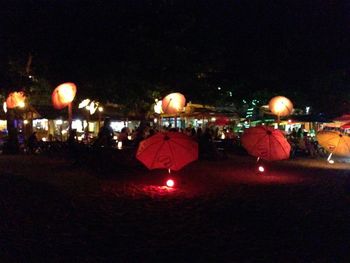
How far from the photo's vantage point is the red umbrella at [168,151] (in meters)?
13.9

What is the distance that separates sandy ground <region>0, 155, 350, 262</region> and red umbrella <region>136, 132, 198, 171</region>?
2.25 ft

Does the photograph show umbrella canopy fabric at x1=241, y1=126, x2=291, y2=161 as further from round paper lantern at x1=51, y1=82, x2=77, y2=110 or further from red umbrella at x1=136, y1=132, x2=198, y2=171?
round paper lantern at x1=51, y1=82, x2=77, y2=110

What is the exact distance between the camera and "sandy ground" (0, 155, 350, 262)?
7199 millimetres

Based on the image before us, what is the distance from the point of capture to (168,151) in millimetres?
13930

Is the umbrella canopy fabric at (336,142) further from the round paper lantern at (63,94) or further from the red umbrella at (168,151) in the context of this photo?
the round paper lantern at (63,94)

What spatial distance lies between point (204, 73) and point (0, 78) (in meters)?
10.4

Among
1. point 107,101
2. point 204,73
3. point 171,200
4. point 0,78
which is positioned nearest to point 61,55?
point 107,101

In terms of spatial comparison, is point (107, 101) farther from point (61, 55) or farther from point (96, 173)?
point (96, 173)

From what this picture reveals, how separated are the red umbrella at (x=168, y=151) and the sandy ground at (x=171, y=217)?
687 mm

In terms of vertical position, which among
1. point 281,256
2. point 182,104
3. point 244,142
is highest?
point 182,104

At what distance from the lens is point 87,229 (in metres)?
8.55

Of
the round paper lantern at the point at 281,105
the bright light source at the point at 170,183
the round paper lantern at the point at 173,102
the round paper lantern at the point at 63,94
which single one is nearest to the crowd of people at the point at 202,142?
Result: the round paper lantern at the point at 173,102

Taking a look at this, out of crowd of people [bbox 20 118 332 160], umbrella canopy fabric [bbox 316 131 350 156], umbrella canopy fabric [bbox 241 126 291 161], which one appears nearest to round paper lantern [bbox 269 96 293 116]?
umbrella canopy fabric [bbox 316 131 350 156]

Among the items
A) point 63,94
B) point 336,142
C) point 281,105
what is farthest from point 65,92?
point 336,142
